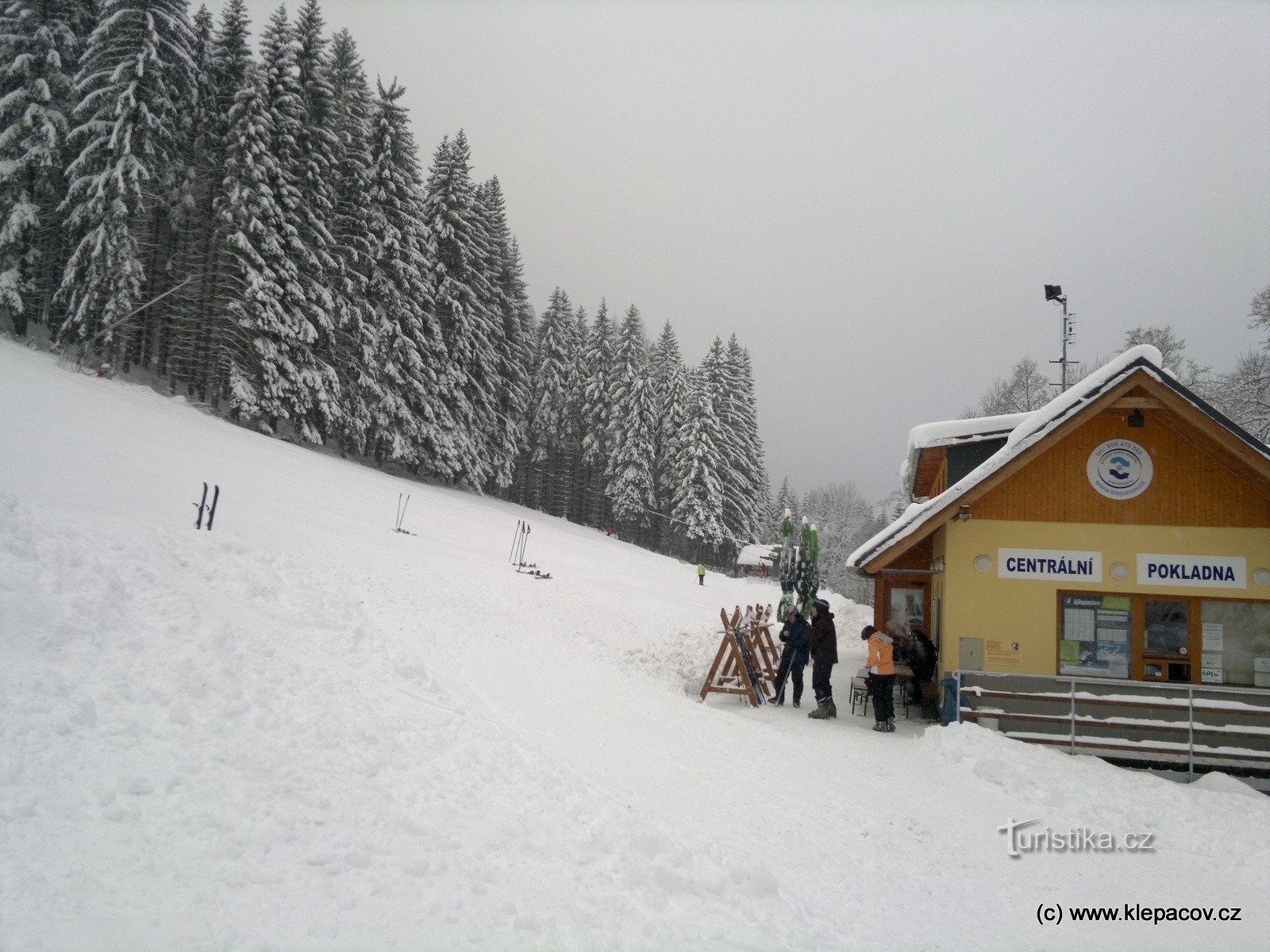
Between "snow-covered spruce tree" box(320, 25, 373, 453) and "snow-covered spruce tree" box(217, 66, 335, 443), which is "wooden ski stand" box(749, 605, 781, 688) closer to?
"snow-covered spruce tree" box(217, 66, 335, 443)

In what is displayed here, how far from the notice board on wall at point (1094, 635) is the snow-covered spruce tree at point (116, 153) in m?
28.1

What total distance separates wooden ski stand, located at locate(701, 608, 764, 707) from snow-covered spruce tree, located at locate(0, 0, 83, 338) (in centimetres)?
2753

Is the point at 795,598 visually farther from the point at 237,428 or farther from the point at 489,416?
the point at 489,416

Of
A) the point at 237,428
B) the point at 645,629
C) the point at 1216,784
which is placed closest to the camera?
the point at 1216,784

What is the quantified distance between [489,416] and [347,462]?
387 inches

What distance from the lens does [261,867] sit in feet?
13.9

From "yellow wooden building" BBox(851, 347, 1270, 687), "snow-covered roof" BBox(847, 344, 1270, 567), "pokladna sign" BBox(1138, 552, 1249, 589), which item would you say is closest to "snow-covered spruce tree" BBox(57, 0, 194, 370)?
"snow-covered roof" BBox(847, 344, 1270, 567)

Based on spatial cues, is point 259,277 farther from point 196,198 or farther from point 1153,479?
point 1153,479

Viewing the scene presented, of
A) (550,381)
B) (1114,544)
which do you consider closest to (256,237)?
(550,381)

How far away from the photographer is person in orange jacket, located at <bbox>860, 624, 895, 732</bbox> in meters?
10.8

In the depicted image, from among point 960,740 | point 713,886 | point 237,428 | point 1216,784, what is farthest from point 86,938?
point 237,428

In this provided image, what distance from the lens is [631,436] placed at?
47.3m

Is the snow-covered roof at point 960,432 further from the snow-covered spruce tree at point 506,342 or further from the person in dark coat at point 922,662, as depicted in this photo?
the snow-covered spruce tree at point 506,342

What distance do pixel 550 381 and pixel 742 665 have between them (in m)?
38.7
